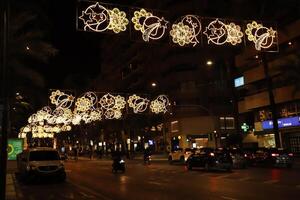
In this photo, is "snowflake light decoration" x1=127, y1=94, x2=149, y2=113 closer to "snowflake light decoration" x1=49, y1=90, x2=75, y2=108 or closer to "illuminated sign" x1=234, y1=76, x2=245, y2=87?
"snowflake light decoration" x1=49, y1=90, x2=75, y2=108

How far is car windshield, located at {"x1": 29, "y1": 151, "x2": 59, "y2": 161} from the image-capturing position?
25078 millimetres

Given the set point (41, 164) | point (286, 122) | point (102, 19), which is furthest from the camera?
point (286, 122)

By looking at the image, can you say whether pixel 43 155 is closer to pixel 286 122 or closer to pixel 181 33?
pixel 181 33

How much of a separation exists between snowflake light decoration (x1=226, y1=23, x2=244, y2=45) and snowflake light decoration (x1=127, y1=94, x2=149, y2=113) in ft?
80.3

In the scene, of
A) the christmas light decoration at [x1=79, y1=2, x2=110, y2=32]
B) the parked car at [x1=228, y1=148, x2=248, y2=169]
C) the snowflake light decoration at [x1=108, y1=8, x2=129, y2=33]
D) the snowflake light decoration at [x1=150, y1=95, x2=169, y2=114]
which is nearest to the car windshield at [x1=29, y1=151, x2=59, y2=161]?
the christmas light decoration at [x1=79, y1=2, x2=110, y2=32]

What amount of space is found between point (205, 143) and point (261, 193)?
60.7 metres

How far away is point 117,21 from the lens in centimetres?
1728

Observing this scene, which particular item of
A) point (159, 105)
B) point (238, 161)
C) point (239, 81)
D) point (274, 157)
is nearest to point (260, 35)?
point (238, 161)

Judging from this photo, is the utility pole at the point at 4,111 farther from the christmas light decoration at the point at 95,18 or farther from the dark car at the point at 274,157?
the dark car at the point at 274,157

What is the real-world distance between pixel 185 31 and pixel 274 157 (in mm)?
22365

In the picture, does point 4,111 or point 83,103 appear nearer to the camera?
point 4,111

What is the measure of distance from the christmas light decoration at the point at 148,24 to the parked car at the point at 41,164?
1041cm

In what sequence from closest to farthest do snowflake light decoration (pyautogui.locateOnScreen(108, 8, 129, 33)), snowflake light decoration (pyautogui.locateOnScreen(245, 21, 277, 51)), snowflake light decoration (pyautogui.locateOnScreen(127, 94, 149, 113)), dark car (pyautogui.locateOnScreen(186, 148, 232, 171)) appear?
1. snowflake light decoration (pyautogui.locateOnScreen(108, 8, 129, 33))
2. snowflake light decoration (pyautogui.locateOnScreen(245, 21, 277, 51))
3. dark car (pyautogui.locateOnScreen(186, 148, 232, 171))
4. snowflake light decoration (pyautogui.locateOnScreen(127, 94, 149, 113))

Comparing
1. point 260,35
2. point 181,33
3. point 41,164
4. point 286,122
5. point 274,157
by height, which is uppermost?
point 260,35
